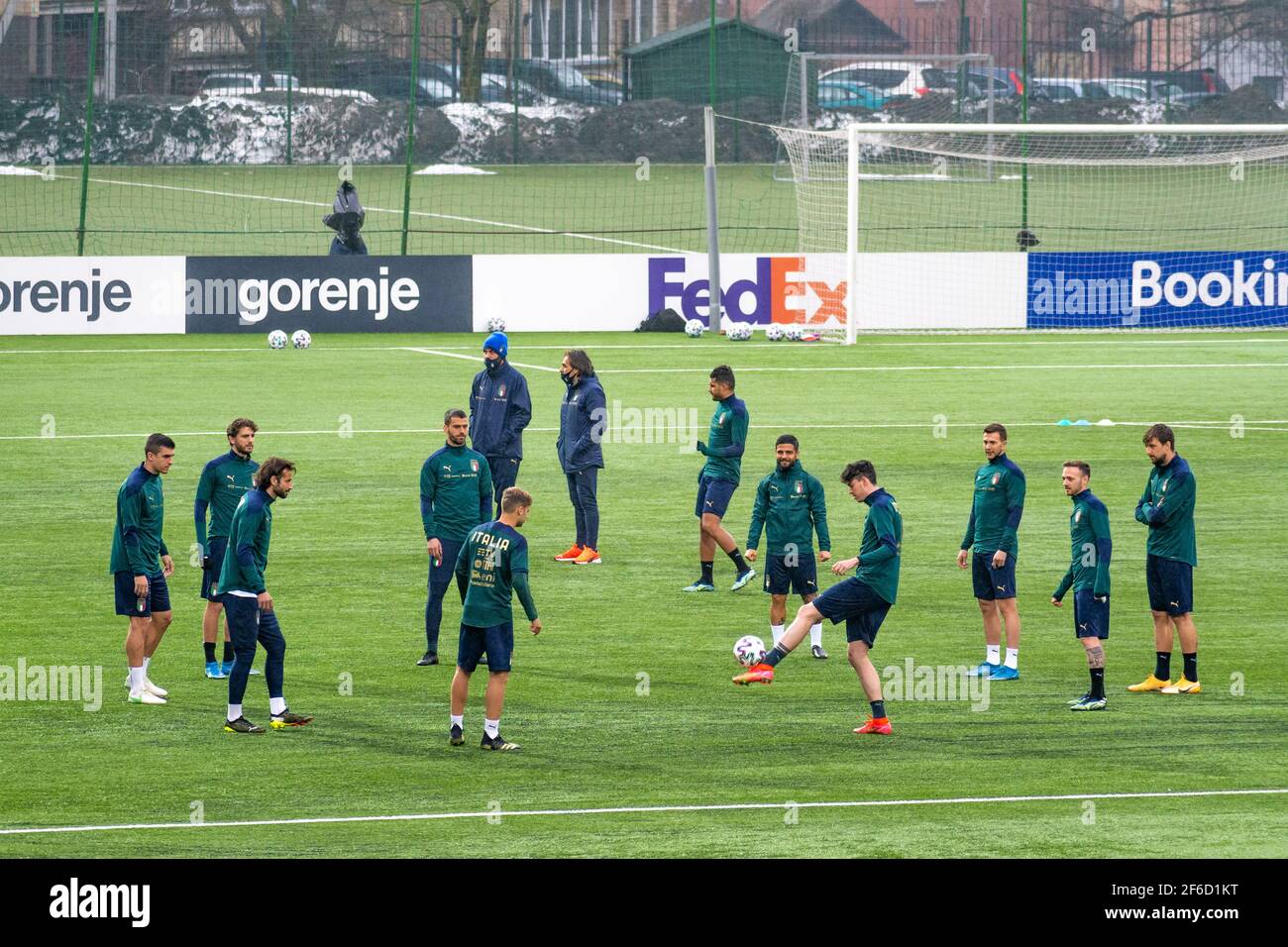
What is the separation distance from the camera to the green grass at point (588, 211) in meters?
51.1

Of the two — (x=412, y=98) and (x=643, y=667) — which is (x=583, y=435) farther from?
(x=412, y=98)

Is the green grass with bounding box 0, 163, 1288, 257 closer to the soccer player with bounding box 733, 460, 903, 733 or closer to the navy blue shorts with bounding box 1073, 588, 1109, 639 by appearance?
the navy blue shorts with bounding box 1073, 588, 1109, 639

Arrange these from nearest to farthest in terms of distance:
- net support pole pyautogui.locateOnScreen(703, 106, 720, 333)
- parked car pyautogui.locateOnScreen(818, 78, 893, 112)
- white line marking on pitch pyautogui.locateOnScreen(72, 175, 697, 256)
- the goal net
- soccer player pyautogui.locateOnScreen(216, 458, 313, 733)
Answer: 1. soccer player pyautogui.locateOnScreen(216, 458, 313, 733)
2. net support pole pyautogui.locateOnScreen(703, 106, 720, 333)
3. the goal net
4. white line marking on pitch pyautogui.locateOnScreen(72, 175, 697, 256)
5. parked car pyautogui.locateOnScreen(818, 78, 893, 112)

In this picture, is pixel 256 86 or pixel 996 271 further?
pixel 256 86

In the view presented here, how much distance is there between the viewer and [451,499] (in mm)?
16203

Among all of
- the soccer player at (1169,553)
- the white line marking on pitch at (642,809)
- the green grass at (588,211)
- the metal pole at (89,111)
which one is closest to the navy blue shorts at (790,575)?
the soccer player at (1169,553)

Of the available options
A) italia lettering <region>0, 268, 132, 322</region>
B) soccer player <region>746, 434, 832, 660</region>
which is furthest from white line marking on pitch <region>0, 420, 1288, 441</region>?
italia lettering <region>0, 268, 132, 322</region>

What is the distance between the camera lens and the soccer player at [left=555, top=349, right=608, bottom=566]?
19750 mm

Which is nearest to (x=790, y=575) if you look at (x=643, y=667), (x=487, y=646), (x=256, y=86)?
(x=643, y=667)

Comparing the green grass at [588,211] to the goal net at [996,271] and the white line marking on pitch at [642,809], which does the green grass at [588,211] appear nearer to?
the goal net at [996,271]

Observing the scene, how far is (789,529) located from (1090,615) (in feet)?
9.56

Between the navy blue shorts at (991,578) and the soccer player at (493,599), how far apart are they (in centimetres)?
408

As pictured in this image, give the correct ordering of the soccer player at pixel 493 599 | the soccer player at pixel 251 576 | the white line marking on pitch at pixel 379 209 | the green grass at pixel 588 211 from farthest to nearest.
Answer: the white line marking on pitch at pixel 379 209 < the green grass at pixel 588 211 < the soccer player at pixel 251 576 < the soccer player at pixel 493 599

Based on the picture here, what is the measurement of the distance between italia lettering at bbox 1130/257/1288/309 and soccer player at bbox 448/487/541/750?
30977 mm
